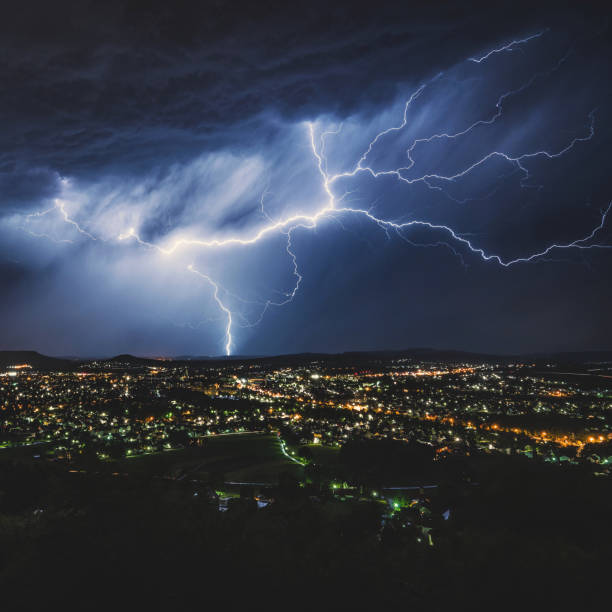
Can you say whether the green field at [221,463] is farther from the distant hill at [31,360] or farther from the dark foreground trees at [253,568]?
the distant hill at [31,360]

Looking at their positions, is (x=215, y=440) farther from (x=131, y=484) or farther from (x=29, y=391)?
(x=29, y=391)

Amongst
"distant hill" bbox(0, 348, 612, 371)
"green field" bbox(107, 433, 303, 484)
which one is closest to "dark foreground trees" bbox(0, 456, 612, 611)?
"green field" bbox(107, 433, 303, 484)

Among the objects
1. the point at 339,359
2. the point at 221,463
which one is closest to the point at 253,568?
the point at 221,463

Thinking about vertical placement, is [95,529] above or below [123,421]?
above

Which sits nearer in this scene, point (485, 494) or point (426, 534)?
point (426, 534)

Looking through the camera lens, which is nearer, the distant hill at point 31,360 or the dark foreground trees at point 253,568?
the dark foreground trees at point 253,568

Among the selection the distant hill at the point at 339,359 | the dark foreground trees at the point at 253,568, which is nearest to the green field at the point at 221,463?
the dark foreground trees at the point at 253,568

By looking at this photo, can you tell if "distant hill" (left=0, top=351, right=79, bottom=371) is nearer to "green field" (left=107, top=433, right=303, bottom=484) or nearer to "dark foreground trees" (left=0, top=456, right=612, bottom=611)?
"green field" (left=107, top=433, right=303, bottom=484)

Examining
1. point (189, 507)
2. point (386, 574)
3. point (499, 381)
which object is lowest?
point (499, 381)

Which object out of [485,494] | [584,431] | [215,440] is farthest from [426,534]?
[584,431]

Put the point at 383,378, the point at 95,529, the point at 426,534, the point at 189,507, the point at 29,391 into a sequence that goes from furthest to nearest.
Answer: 1. the point at 383,378
2. the point at 29,391
3. the point at 426,534
4. the point at 189,507
5. the point at 95,529

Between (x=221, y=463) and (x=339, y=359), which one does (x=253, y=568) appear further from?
→ (x=339, y=359)
